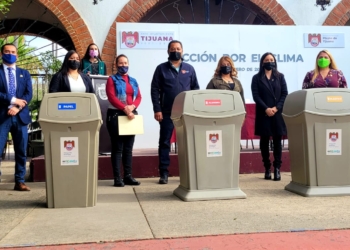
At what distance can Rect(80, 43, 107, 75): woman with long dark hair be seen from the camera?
296 inches

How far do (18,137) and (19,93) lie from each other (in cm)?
60

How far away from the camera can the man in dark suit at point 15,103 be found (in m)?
6.27

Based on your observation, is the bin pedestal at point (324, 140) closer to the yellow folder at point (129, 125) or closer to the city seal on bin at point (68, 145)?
the yellow folder at point (129, 125)

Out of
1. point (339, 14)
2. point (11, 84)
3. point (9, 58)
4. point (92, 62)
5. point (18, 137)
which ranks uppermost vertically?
point (339, 14)

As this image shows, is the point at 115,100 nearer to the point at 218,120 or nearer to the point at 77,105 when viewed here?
the point at 77,105

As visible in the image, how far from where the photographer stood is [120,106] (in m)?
6.41

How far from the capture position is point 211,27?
1030cm

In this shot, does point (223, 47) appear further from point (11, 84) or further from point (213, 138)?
point (11, 84)

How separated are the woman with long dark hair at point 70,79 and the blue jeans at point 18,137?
73 cm

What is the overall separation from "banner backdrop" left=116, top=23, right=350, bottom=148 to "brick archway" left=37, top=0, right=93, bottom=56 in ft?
3.31

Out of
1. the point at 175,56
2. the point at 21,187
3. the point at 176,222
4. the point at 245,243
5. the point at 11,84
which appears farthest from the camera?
the point at 175,56

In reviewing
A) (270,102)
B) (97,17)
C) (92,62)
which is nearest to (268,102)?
(270,102)

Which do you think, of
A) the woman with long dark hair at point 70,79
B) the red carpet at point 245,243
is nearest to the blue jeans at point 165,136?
the woman with long dark hair at point 70,79

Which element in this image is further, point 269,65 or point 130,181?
point 269,65
